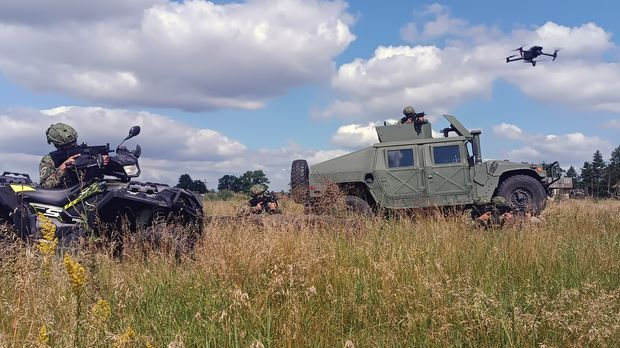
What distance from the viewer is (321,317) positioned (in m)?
3.30

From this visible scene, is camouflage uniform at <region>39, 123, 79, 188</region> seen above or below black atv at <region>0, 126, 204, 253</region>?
above

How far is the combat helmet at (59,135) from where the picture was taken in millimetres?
5781

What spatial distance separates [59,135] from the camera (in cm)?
578

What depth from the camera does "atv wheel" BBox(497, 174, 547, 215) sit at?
414 inches

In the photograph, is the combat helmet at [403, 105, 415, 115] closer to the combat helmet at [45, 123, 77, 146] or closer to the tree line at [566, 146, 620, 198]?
the combat helmet at [45, 123, 77, 146]

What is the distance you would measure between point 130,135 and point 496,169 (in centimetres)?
749

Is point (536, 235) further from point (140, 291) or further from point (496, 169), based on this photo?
point (496, 169)

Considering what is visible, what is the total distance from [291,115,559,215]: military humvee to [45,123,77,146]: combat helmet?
5.23 meters

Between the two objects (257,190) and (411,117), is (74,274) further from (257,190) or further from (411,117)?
(411,117)

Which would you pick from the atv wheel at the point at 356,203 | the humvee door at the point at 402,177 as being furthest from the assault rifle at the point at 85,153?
the humvee door at the point at 402,177

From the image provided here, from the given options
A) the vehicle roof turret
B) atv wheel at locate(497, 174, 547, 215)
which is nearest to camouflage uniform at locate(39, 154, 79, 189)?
the vehicle roof turret

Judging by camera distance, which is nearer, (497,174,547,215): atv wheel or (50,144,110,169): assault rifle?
(50,144,110,169): assault rifle

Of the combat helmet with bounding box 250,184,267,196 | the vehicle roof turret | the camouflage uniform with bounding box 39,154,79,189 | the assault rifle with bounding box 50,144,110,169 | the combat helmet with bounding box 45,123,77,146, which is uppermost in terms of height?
the vehicle roof turret

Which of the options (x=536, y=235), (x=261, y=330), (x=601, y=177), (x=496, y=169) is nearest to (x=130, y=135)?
(x=261, y=330)
